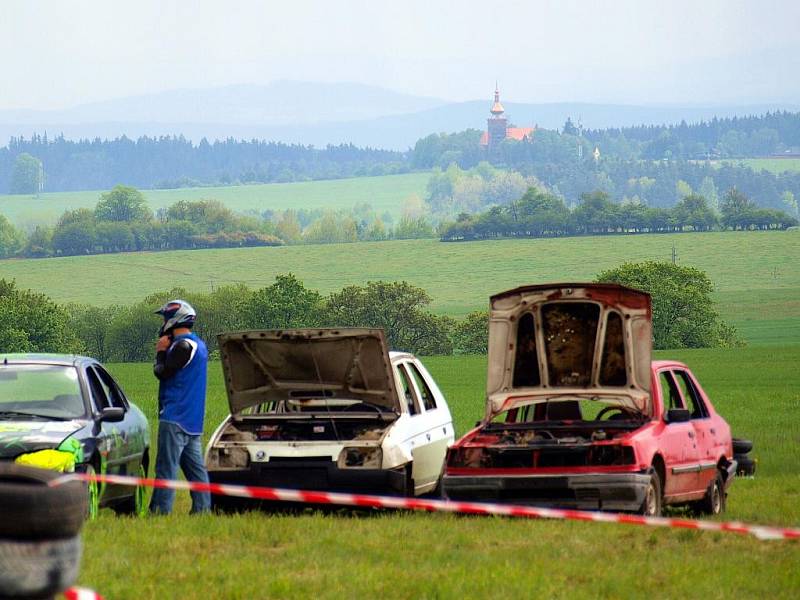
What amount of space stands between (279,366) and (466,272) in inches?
6642

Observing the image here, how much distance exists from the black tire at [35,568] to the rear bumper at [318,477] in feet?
26.1

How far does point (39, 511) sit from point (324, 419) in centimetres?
867

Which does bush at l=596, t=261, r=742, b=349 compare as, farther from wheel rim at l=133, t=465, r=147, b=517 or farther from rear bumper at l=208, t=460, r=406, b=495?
rear bumper at l=208, t=460, r=406, b=495

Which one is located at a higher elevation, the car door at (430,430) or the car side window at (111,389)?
the car side window at (111,389)

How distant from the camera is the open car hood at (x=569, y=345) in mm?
13531

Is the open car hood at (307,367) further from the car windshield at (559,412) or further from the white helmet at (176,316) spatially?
the car windshield at (559,412)

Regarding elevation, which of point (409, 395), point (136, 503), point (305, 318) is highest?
point (409, 395)

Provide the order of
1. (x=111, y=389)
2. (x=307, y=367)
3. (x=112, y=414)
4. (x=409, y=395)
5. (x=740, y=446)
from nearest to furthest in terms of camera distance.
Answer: (x=112, y=414)
(x=307, y=367)
(x=111, y=389)
(x=409, y=395)
(x=740, y=446)

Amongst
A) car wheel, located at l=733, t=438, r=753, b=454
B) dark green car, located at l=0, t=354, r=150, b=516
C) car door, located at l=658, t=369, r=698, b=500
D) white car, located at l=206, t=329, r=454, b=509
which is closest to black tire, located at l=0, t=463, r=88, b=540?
dark green car, located at l=0, t=354, r=150, b=516

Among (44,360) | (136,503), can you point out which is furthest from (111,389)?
(136,503)

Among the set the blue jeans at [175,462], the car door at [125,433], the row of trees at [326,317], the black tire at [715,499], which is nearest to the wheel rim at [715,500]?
the black tire at [715,499]

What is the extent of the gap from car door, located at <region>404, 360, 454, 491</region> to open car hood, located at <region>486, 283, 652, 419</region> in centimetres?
73

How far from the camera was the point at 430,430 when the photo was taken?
14.5 m

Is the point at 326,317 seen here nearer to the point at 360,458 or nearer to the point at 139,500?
the point at 139,500
